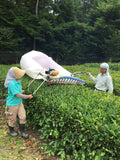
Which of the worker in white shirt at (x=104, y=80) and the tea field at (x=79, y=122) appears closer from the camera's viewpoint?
the tea field at (x=79, y=122)

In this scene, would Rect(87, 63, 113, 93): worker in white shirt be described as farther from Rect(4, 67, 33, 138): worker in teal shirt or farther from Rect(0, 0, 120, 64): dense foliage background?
→ Rect(0, 0, 120, 64): dense foliage background

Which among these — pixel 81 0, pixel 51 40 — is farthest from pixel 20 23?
pixel 81 0

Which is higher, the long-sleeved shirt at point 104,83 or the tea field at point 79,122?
the long-sleeved shirt at point 104,83

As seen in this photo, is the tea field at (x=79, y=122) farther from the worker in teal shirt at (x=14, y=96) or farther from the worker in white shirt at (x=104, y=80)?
the worker in white shirt at (x=104, y=80)

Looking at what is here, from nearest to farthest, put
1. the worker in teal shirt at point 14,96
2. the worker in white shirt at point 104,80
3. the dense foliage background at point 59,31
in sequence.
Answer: the worker in teal shirt at point 14,96
the worker in white shirt at point 104,80
the dense foliage background at point 59,31

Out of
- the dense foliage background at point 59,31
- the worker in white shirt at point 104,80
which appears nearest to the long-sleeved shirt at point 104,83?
the worker in white shirt at point 104,80

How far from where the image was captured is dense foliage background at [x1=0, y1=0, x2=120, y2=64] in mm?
14880

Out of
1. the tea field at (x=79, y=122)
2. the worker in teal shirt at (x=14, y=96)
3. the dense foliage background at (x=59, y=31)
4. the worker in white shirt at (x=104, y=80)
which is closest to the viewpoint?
the tea field at (x=79, y=122)

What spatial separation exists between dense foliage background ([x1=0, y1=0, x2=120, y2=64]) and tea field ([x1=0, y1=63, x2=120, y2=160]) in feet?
38.3

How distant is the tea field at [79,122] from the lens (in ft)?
7.28

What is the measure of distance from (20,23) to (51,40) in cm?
526

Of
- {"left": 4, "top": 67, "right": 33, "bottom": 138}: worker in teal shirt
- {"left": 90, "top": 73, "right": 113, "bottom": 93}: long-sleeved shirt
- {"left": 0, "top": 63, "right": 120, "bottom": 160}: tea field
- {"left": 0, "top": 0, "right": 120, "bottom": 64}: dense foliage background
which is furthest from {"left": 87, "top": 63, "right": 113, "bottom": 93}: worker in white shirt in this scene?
{"left": 0, "top": 0, "right": 120, "bottom": 64}: dense foliage background

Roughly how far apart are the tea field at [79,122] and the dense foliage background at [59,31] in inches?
459

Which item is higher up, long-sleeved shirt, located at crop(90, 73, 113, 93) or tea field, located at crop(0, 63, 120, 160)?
long-sleeved shirt, located at crop(90, 73, 113, 93)
